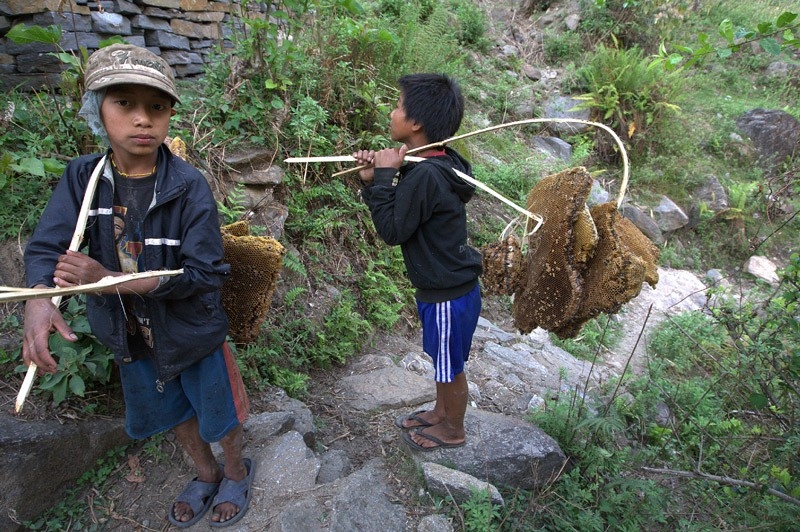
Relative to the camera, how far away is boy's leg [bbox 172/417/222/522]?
2.21 meters

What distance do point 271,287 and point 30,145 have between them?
1997mm

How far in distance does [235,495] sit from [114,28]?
3.76m

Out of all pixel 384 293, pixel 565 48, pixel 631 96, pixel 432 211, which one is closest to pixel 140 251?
pixel 432 211

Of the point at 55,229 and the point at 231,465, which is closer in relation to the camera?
the point at 55,229

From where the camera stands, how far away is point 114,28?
3.96 metres

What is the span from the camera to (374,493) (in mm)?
2322

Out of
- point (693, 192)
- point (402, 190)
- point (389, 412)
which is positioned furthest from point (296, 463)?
point (693, 192)

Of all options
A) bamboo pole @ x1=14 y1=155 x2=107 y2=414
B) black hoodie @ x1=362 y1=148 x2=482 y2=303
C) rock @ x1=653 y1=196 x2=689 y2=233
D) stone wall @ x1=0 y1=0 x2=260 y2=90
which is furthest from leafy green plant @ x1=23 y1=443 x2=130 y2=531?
rock @ x1=653 y1=196 x2=689 y2=233

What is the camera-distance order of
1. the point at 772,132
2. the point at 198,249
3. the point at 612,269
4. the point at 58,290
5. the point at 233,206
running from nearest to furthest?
the point at 58,290 < the point at 198,249 < the point at 612,269 < the point at 233,206 < the point at 772,132

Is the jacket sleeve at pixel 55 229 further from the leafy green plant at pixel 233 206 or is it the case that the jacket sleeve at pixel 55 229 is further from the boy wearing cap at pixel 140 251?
the leafy green plant at pixel 233 206

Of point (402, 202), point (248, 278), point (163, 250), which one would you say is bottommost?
point (248, 278)

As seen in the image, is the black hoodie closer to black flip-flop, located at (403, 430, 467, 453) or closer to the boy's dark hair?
the boy's dark hair

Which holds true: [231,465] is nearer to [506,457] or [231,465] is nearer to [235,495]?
[235,495]

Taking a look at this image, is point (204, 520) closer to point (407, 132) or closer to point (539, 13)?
point (407, 132)
